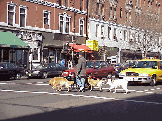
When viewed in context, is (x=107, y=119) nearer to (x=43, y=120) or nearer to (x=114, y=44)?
(x=43, y=120)

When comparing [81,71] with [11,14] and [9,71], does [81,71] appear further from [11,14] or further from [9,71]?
[11,14]

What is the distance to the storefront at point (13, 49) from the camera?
3087cm

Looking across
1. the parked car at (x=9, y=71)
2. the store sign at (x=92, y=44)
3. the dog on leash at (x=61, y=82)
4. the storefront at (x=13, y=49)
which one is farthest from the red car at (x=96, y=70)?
the store sign at (x=92, y=44)

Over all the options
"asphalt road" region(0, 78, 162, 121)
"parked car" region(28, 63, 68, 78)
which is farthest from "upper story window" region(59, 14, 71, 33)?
"asphalt road" region(0, 78, 162, 121)

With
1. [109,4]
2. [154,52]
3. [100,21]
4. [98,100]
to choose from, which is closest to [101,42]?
[100,21]

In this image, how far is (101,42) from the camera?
156 feet

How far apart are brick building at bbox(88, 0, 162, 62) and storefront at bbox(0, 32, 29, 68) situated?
13.5 meters

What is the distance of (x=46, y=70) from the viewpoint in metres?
28.7

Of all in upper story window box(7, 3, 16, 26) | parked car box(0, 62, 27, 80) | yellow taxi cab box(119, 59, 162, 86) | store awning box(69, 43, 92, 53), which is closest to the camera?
yellow taxi cab box(119, 59, 162, 86)

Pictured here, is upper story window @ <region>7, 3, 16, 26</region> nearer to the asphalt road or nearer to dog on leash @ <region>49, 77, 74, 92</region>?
dog on leash @ <region>49, 77, 74, 92</region>

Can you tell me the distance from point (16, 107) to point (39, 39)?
26.3 m

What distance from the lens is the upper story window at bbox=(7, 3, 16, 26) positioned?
33125mm

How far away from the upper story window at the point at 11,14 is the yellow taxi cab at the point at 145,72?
17.0 metres

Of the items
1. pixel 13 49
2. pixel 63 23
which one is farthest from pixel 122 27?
pixel 13 49
